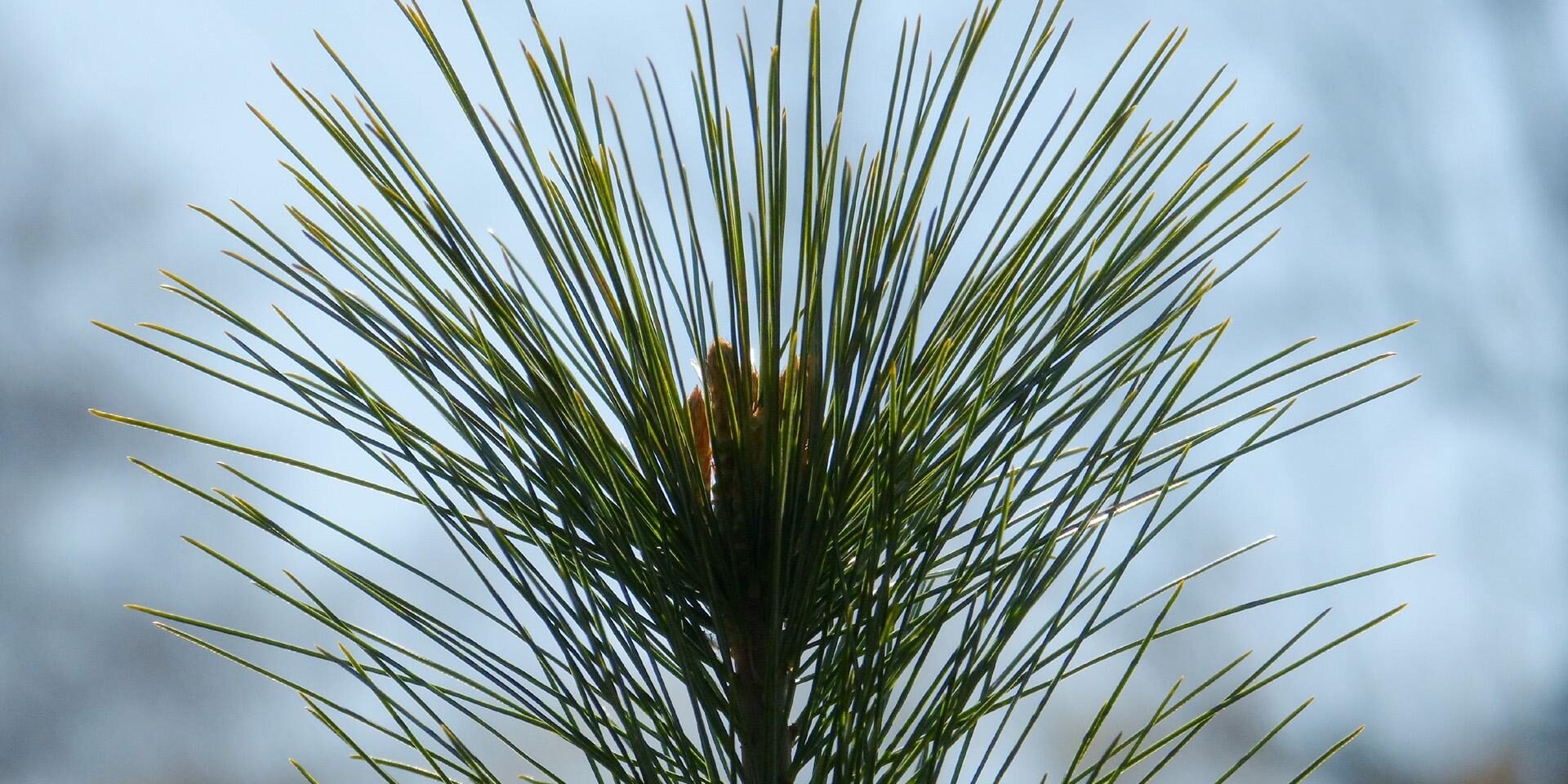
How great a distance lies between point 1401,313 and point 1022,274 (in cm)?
207

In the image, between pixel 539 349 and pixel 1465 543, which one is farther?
pixel 1465 543

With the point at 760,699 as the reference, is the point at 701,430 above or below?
above

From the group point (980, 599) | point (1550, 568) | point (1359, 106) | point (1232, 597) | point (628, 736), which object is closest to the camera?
point (628, 736)

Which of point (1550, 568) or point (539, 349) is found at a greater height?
point (1550, 568)

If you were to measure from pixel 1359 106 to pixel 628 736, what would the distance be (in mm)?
2476

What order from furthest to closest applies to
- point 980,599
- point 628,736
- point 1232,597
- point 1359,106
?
point 1359,106 < point 1232,597 < point 980,599 < point 628,736

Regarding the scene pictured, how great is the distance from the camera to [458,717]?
2.03 meters

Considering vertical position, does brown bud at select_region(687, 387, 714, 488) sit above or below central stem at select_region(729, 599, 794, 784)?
above

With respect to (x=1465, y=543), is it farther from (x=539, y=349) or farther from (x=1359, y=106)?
(x=539, y=349)

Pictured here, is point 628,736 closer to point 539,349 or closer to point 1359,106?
point 539,349

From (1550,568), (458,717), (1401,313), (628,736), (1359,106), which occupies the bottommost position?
(628,736)

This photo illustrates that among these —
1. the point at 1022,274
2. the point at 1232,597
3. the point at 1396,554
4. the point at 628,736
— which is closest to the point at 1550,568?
the point at 1396,554

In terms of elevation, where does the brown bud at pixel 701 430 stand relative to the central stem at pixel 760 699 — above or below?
above

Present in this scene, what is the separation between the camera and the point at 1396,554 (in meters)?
1.89
